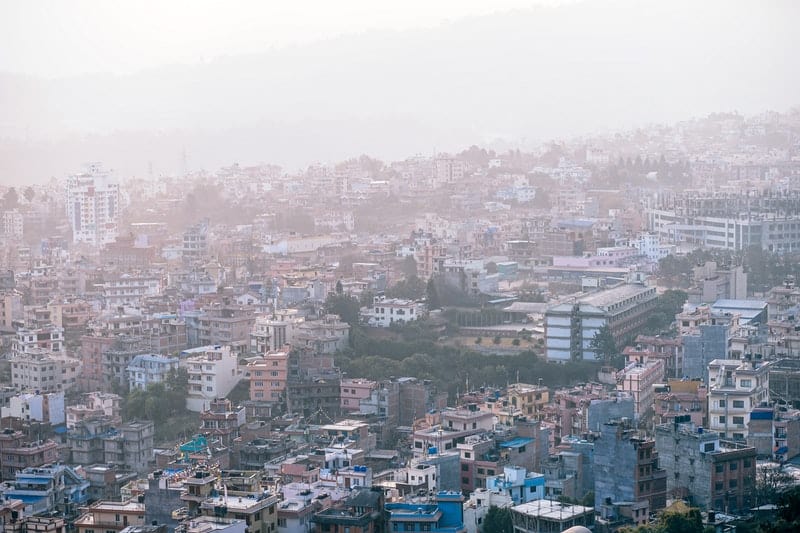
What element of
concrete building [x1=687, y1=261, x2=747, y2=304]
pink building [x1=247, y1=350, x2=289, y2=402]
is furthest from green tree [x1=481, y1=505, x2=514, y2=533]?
concrete building [x1=687, y1=261, x2=747, y2=304]

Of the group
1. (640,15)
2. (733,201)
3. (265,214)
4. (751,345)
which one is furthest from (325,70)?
(751,345)

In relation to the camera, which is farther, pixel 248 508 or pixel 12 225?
pixel 12 225

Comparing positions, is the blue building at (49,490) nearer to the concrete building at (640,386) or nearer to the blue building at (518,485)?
the blue building at (518,485)

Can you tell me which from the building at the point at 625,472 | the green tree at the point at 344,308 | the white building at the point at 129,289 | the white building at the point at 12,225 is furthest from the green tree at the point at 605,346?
the white building at the point at 12,225

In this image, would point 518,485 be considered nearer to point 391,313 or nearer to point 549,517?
point 549,517

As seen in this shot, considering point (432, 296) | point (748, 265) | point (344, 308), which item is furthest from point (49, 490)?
point (748, 265)
